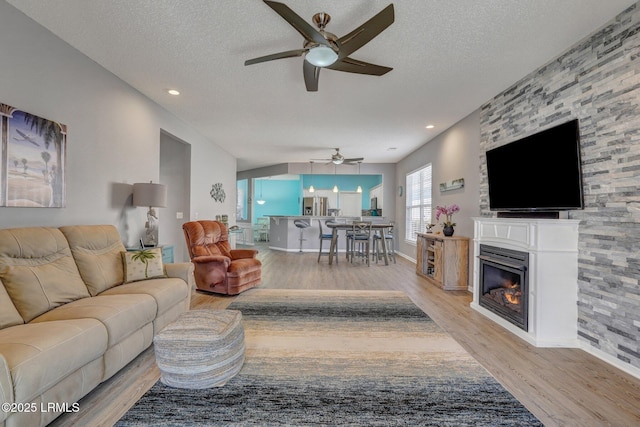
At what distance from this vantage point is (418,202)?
6.85 metres

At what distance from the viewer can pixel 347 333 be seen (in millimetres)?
2680

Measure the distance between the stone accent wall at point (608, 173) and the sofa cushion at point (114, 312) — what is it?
364 centimetres

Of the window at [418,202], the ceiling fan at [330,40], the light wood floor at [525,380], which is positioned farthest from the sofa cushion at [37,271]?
the window at [418,202]

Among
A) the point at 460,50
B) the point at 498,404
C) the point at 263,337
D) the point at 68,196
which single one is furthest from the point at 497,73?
the point at 68,196

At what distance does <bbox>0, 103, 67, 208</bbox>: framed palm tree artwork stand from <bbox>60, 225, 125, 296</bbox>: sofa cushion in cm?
33

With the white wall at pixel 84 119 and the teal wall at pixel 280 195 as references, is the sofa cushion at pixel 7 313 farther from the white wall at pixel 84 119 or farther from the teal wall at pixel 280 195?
the teal wall at pixel 280 195

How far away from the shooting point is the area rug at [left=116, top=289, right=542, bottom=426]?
1573 millimetres

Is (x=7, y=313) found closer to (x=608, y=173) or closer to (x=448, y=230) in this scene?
(x=608, y=173)

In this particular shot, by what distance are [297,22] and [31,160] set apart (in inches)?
93.0

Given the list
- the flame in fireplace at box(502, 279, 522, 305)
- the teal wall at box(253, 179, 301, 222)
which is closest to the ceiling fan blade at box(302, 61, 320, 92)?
the flame in fireplace at box(502, 279, 522, 305)

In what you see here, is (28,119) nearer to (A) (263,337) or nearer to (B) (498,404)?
(A) (263,337)

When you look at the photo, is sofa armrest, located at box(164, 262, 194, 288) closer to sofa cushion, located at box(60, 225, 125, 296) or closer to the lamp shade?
sofa cushion, located at box(60, 225, 125, 296)

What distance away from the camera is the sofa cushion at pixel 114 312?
180 cm

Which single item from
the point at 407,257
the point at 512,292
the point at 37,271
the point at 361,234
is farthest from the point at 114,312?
the point at 407,257
